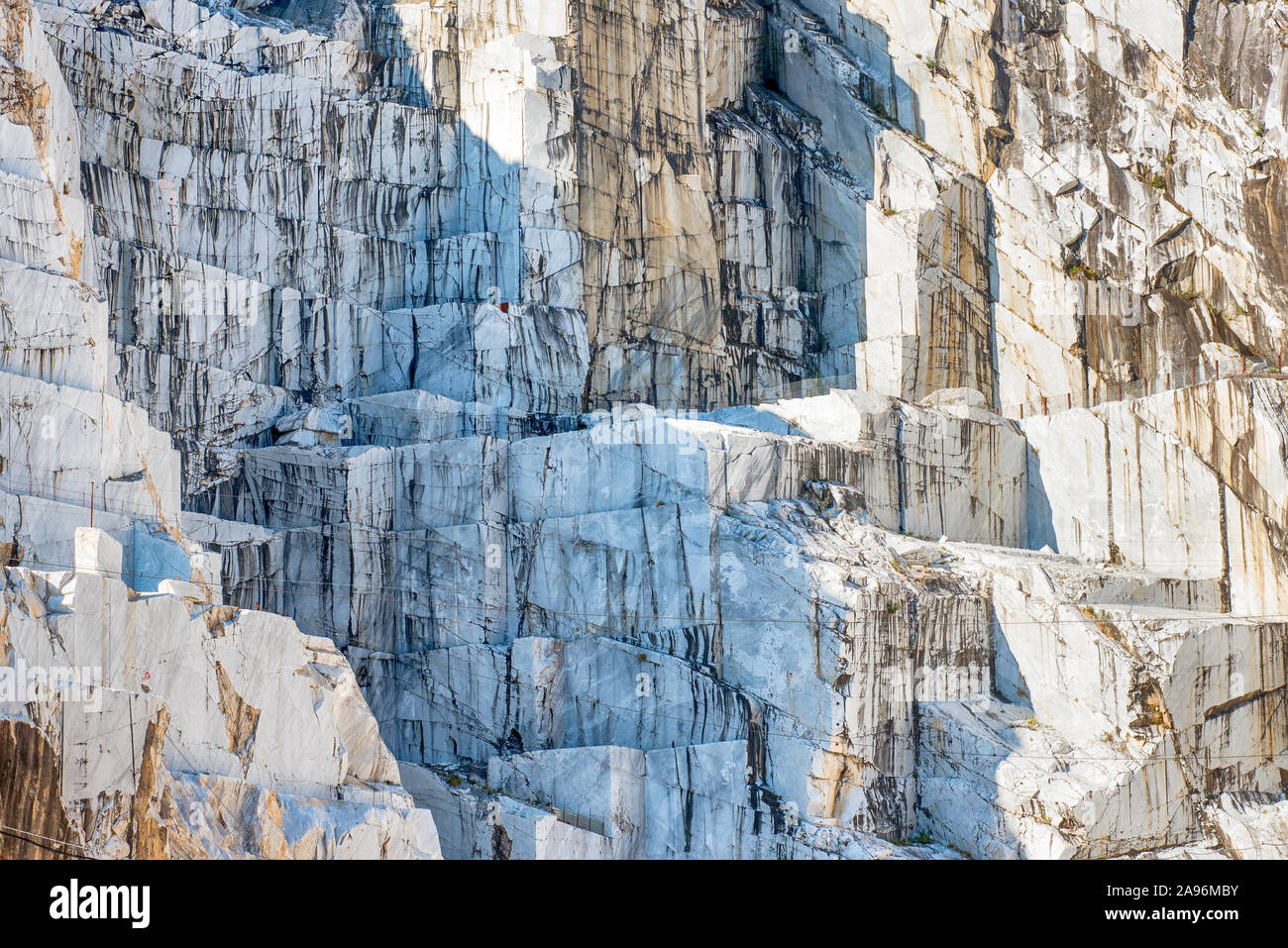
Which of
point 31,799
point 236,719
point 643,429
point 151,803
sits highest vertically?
point 643,429

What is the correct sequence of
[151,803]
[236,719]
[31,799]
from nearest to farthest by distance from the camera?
[31,799] → [151,803] → [236,719]

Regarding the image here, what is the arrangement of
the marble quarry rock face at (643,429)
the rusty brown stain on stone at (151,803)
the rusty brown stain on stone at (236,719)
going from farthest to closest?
the marble quarry rock face at (643,429) → the rusty brown stain on stone at (236,719) → the rusty brown stain on stone at (151,803)

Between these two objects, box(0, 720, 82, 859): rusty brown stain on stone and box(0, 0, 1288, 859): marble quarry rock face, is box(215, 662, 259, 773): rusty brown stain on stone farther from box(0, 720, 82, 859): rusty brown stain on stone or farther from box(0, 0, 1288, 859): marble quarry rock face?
box(0, 720, 82, 859): rusty brown stain on stone

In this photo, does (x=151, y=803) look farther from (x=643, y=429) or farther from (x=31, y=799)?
(x=643, y=429)

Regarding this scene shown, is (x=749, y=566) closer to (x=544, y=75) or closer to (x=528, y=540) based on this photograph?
(x=528, y=540)

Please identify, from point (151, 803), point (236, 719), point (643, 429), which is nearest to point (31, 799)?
point (151, 803)

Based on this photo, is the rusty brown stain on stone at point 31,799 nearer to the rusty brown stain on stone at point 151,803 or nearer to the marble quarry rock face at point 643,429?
the marble quarry rock face at point 643,429

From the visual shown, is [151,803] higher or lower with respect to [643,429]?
lower

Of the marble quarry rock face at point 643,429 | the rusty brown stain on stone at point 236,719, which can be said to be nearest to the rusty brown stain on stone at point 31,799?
the marble quarry rock face at point 643,429

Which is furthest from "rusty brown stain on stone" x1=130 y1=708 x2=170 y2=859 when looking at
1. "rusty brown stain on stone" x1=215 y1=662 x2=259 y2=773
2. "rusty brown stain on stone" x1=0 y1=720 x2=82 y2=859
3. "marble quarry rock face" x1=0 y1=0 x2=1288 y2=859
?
"rusty brown stain on stone" x1=215 y1=662 x2=259 y2=773

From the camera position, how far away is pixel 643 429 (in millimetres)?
41531

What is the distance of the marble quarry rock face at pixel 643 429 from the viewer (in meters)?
32.8

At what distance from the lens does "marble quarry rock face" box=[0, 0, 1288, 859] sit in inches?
1293
